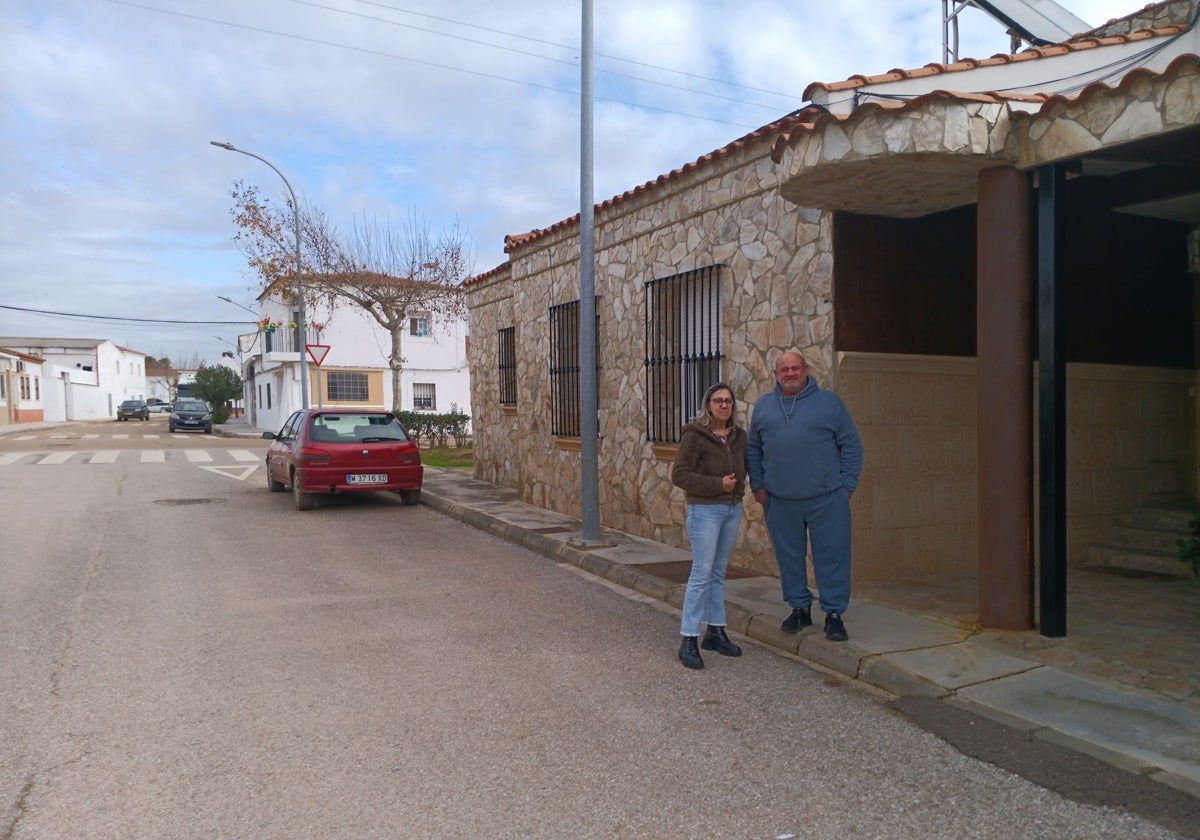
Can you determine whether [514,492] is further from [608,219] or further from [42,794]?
[42,794]

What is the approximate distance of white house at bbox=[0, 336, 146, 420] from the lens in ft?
203

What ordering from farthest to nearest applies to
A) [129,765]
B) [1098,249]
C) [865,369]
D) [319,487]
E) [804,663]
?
1. [319,487]
2. [1098,249]
3. [865,369]
4. [804,663]
5. [129,765]

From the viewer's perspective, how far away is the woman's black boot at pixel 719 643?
17.9 feet

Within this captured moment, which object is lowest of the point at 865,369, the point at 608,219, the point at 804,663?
the point at 804,663

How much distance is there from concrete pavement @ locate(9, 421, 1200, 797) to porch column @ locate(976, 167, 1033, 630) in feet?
1.26

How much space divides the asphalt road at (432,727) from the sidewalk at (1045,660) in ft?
0.97

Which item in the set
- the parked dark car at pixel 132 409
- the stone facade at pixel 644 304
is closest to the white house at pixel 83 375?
the parked dark car at pixel 132 409

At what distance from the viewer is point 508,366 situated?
1432cm

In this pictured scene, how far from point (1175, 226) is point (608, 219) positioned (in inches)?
219

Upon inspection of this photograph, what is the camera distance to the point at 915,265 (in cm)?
712

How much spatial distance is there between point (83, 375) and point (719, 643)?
80.2m

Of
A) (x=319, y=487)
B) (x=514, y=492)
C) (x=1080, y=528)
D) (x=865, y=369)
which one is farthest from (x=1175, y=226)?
(x=319, y=487)

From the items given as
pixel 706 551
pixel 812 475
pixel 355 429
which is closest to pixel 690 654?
pixel 706 551

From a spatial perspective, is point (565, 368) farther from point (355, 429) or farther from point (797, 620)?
point (797, 620)
